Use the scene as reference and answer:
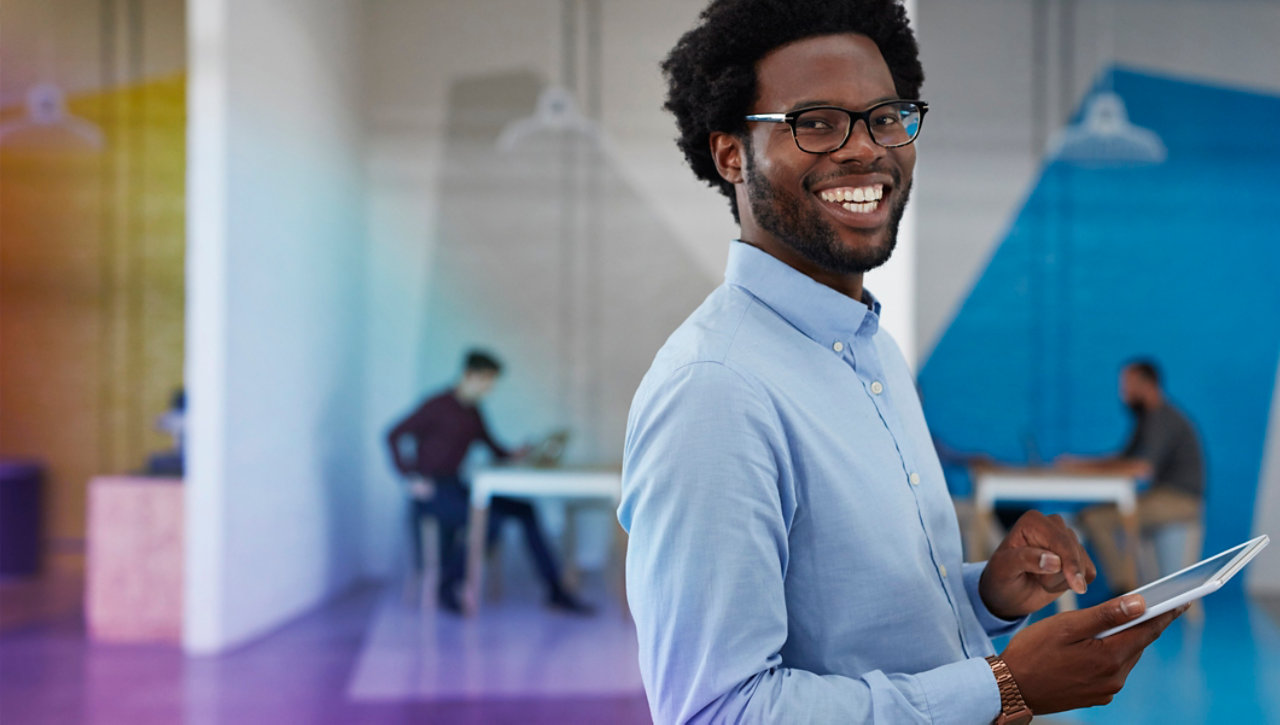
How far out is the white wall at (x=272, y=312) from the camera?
4.16 metres

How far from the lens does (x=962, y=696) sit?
84 cm

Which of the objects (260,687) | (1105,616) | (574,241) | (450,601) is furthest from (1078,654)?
(574,241)

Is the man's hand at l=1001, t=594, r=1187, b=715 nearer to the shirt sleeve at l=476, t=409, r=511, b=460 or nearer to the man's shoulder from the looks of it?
the man's shoulder

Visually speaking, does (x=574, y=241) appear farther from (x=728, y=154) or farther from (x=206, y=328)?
(x=728, y=154)

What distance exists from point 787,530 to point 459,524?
4.53 m

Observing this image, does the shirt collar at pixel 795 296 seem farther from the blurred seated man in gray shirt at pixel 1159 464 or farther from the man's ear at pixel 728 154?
the blurred seated man in gray shirt at pixel 1159 464

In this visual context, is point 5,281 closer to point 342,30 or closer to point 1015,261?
point 342,30

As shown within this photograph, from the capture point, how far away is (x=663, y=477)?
812 millimetres

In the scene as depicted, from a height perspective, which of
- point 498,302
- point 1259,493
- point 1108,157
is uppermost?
→ point 1108,157

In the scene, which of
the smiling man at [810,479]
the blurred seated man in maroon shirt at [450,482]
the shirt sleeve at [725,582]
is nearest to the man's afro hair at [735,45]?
the smiling man at [810,479]

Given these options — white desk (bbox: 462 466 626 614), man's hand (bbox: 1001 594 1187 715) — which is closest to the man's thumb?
man's hand (bbox: 1001 594 1187 715)

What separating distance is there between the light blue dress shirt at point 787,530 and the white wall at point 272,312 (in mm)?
3674

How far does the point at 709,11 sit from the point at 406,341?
513 cm

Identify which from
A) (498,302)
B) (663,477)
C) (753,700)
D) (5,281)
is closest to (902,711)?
(753,700)
